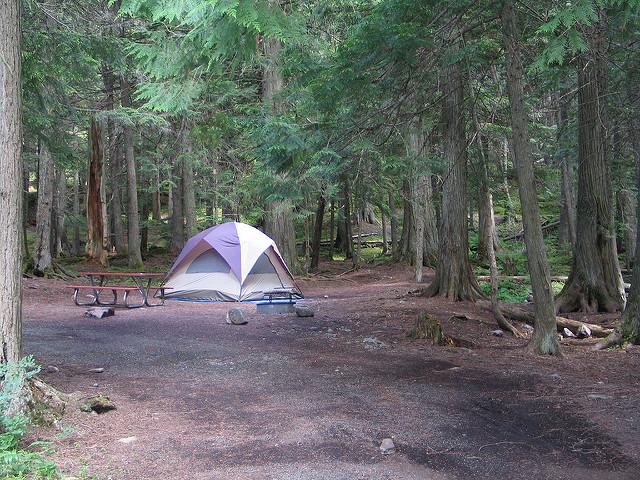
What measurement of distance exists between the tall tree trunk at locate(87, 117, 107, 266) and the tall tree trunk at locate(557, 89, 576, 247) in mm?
14740

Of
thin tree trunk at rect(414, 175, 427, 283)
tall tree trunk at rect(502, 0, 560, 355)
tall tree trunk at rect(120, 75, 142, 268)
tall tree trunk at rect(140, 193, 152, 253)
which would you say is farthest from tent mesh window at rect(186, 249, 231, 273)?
tall tree trunk at rect(140, 193, 152, 253)

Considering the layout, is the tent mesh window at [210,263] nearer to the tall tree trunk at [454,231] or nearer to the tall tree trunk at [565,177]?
the tall tree trunk at [454,231]

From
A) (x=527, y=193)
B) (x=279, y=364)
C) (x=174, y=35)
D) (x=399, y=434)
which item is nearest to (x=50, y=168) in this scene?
(x=174, y=35)

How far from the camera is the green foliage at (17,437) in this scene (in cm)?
354

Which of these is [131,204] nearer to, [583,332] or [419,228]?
[419,228]

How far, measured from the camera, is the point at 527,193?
310 inches

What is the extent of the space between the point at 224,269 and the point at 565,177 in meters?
14.3

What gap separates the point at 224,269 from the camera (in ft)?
47.8

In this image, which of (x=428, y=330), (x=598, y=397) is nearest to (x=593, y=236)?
(x=428, y=330)

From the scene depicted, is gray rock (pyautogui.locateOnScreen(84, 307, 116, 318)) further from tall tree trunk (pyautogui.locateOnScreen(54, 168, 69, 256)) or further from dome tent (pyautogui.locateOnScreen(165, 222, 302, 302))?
tall tree trunk (pyautogui.locateOnScreen(54, 168, 69, 256))

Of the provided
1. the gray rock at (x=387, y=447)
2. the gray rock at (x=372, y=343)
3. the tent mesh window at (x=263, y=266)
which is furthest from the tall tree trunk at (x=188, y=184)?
the gray rock at (x=387, y=447)

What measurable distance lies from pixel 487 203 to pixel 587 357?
2.81 metres

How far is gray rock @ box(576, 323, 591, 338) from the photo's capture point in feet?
30.7

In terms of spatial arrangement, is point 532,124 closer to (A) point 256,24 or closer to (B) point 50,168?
(A) point 256,24
